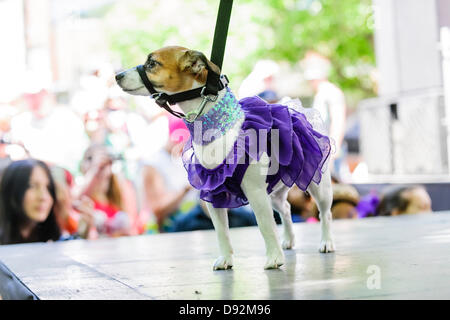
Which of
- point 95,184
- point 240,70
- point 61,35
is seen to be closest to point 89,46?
point 61,35

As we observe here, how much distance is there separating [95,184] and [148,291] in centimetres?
277

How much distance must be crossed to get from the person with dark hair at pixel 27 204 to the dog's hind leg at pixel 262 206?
2208 mm

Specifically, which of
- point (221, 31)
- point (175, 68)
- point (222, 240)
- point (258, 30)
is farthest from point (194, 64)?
point (258, 30)

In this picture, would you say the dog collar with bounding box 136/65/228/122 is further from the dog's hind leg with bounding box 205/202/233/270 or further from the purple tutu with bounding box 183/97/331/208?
the dog's hind leg with bounding box 205/202/233/270

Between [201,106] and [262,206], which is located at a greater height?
[201,106]

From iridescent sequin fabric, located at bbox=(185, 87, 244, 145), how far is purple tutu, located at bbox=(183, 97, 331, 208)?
7 cm

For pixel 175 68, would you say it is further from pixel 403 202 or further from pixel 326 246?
pixel 403 202

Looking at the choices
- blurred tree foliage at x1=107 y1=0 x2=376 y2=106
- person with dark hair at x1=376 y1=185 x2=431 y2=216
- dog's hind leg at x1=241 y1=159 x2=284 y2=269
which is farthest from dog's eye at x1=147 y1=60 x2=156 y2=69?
blurred tree foliage at x1=107 y1=0 x2=376 y2=106

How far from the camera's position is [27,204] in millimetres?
4145

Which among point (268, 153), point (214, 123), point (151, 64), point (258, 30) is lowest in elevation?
point (268, 153)

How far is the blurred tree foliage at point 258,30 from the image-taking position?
1380 cm

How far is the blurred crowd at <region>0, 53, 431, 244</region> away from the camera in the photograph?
4227 mm

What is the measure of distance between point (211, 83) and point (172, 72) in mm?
142

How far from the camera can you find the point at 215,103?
2.34m
